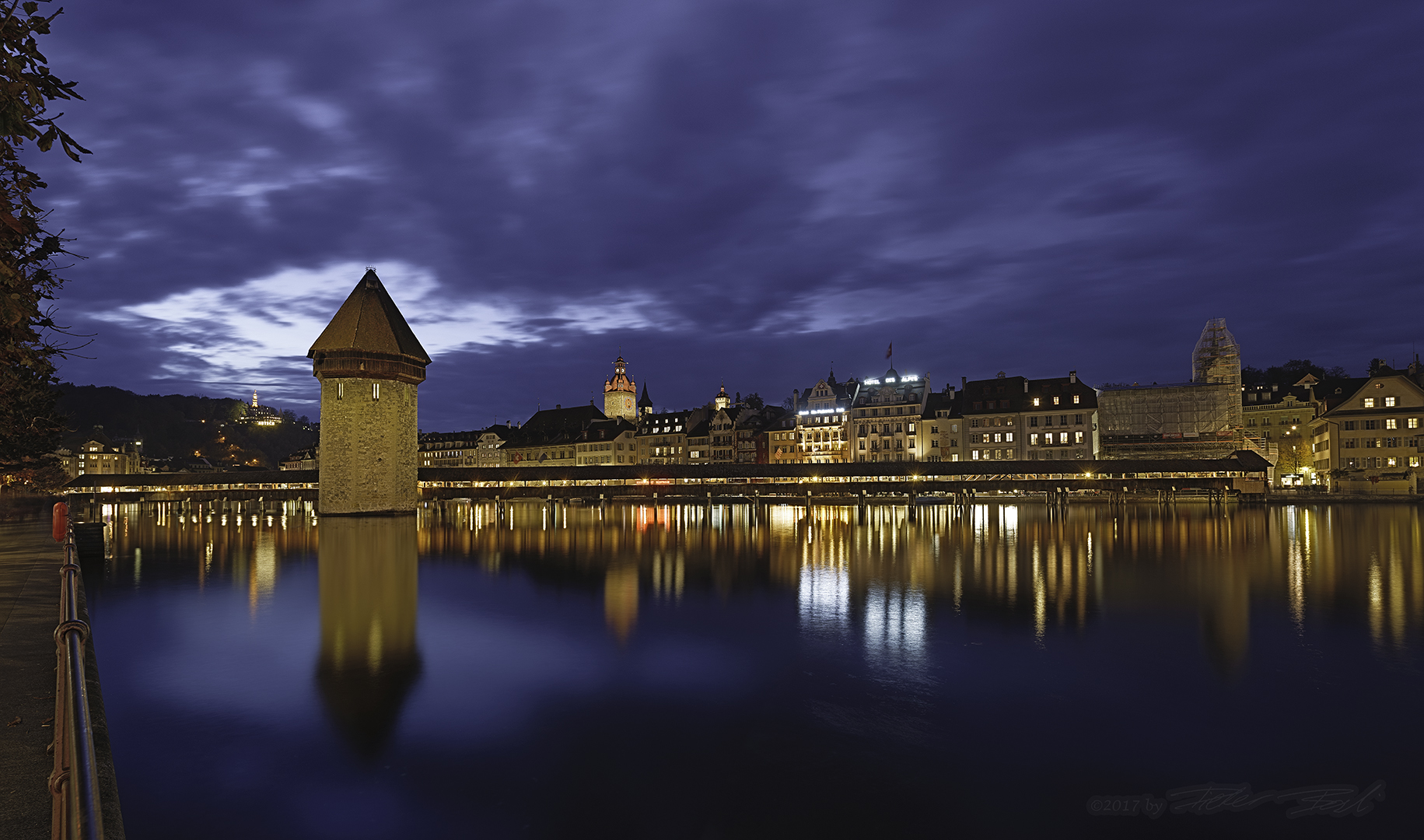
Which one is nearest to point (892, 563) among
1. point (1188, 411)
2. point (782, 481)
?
point (782, 481)

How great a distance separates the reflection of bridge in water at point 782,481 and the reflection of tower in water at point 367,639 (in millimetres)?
34777

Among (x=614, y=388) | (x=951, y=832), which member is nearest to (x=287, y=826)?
(x=951, y=832)

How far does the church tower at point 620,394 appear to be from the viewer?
473ft

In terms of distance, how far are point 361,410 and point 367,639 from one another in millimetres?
39546

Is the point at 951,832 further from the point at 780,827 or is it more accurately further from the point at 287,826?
the point at 287,826

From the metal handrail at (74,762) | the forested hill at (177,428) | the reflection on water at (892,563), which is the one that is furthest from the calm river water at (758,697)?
the forested hill at (177,428)

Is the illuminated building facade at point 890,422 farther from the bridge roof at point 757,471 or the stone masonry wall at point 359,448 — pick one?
the stone masonry wall at point 359,448

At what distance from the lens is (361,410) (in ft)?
171

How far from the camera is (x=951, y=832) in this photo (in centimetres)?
767

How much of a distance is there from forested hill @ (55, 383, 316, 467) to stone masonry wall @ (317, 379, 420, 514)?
134754mm

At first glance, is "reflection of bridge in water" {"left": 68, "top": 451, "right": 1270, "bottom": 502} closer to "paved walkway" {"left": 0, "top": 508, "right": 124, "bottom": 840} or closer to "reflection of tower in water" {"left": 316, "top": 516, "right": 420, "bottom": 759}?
"reflection of tower in water" {"left": 316, "top": 516, "right": 420, "bottom": 759}

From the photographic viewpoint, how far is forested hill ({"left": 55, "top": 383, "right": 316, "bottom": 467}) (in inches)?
6398

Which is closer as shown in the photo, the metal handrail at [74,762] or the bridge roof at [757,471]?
the metal handrail at [74,762]

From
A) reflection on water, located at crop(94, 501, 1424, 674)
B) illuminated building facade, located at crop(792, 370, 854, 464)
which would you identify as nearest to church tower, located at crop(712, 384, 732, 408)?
illuminated building facade, located at crop(792, 370, 854, 464)
